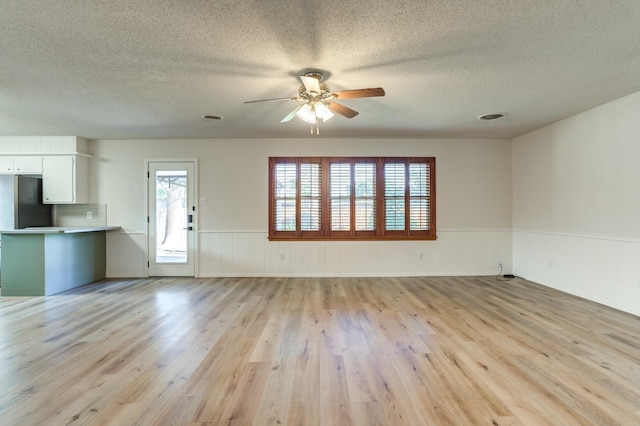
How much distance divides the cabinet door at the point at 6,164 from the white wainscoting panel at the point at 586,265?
29.5 feet

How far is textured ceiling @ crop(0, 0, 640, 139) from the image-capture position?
6.88 ft

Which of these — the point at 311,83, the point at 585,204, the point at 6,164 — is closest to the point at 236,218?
the point at 311,83

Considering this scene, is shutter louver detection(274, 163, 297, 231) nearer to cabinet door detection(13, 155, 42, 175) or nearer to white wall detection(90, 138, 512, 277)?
white wall detection(90, 138, 512, 277)

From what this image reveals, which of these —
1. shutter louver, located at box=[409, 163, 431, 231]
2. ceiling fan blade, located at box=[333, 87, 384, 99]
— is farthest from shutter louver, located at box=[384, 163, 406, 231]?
ceiling fan blade, located at box=[333, 87, 384, 99]

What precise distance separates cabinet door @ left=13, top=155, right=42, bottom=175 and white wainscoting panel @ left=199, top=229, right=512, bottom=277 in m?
2.96

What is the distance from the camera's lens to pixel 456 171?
583cm

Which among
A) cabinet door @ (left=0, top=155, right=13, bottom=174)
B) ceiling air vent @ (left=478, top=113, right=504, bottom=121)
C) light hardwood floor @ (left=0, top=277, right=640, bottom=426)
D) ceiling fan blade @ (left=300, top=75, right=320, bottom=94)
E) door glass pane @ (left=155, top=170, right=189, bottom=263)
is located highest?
ceiling air vent @ (left=478, top=113, right=504, bottom=121)

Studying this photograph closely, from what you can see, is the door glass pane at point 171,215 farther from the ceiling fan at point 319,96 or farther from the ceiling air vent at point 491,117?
the ceiling air vent at point 491,117

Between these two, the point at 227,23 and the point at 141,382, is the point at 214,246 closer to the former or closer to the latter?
the point at 141,382

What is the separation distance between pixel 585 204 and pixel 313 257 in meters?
4.16

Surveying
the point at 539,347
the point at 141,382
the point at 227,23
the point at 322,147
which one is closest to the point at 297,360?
the point at 141,382

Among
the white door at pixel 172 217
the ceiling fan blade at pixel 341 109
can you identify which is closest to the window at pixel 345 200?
the white door at pixel 172 217

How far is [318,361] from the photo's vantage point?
247cm

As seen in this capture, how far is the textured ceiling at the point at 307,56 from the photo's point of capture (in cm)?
210
